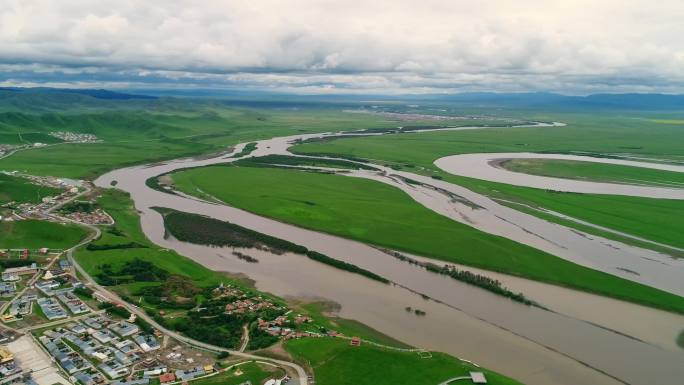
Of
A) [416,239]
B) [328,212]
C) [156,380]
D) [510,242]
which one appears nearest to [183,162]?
[328,212]

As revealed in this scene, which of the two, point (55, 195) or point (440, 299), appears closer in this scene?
point (440, 299)

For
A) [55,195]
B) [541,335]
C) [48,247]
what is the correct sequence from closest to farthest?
[541,335] → [48,247] → [55,195]

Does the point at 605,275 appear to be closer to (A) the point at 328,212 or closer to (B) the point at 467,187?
(A) the point at 328,212

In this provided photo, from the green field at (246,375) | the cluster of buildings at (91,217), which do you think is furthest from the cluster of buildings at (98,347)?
the cluster of buildings at (91,217)

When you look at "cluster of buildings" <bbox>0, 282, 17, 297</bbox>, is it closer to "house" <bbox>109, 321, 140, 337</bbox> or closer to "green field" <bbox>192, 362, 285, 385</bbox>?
"house" <bbox>109, 321, 140, 337</bbox>

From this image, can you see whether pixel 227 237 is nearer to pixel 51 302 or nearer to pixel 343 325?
pixel 51 302

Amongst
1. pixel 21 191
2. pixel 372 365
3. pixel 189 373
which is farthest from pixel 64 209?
pixel 372 365

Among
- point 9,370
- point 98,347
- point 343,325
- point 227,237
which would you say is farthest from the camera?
point 227,237

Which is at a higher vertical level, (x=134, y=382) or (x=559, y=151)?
(x=559, y=151)
